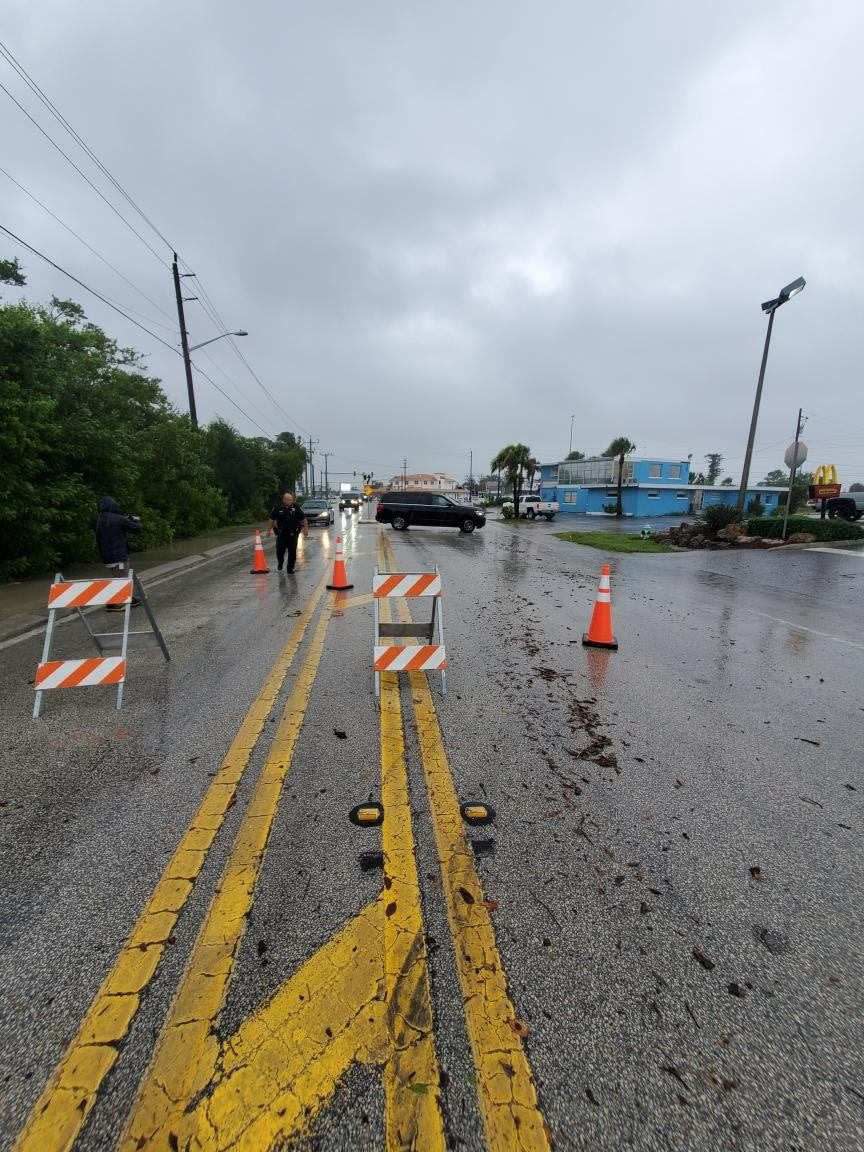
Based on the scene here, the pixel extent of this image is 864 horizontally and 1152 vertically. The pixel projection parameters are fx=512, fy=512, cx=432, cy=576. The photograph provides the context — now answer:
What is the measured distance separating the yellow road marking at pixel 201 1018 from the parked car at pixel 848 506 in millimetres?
31210

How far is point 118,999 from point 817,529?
68.2 feet

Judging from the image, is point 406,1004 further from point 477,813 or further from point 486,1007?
point 477,813

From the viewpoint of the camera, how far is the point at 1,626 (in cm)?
671

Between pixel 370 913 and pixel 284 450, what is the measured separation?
149ft

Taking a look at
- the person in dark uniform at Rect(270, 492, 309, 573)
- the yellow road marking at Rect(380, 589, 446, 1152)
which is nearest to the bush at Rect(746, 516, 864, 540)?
the person in dark uniform at Rect(270, 492, 309, 573)

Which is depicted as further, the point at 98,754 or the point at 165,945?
the point at 98,754

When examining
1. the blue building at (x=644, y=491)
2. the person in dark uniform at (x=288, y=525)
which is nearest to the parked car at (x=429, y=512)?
the person in dark uniform at (x=288, y=525)

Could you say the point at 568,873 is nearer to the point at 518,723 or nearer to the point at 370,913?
the point at 370,913

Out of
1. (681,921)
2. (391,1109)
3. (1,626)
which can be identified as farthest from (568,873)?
(1,626)

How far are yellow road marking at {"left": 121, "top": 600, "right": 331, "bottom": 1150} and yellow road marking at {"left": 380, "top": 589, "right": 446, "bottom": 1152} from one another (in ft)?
1.29

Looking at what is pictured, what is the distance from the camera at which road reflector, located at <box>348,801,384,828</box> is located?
2719 mm

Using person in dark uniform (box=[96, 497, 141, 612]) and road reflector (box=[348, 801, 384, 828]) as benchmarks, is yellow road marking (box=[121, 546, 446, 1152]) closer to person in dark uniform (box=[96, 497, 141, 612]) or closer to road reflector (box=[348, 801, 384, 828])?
road reflector (box=[348, 801, 384, 828])

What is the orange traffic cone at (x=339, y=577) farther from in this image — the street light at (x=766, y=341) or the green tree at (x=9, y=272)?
the street light at (x=766, y=341)

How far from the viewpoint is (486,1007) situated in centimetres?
176
